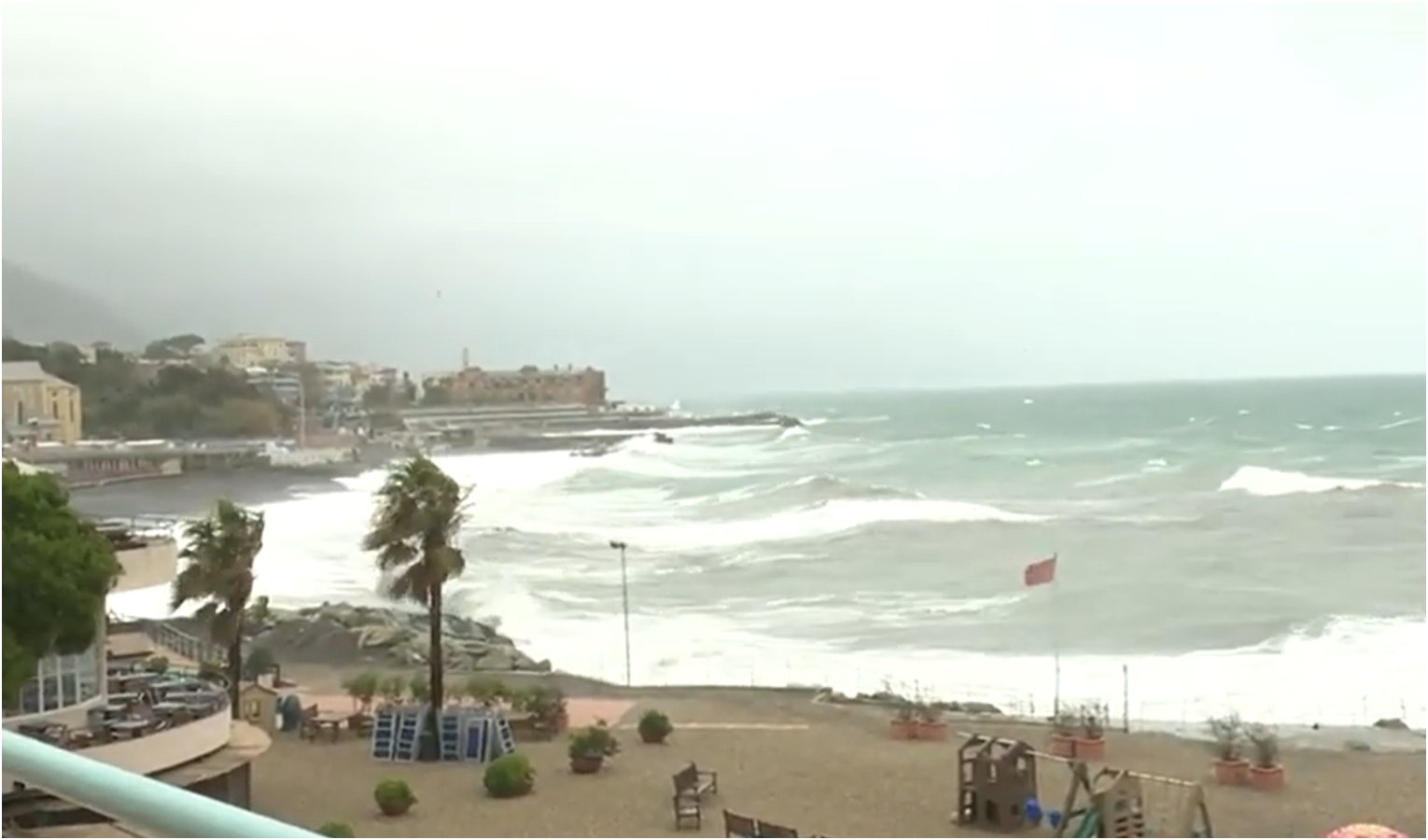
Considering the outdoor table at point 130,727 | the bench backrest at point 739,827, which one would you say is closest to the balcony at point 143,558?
the outdoor table at point 130,727

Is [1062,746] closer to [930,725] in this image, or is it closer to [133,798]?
[930,725]

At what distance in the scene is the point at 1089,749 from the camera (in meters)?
6.52

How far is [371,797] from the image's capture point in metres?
5.57

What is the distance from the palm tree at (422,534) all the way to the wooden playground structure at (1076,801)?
244 centimetres

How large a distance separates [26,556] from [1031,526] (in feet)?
48.9

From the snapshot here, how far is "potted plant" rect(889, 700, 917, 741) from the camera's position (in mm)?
7129

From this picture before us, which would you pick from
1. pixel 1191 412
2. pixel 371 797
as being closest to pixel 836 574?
pixel 371 797

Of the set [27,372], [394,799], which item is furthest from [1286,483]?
[394,799]

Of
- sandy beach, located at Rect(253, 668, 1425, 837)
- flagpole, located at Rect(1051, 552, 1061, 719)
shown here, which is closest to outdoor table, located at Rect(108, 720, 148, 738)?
sandy beach, located at Rect(253, 668, 1425, 837)

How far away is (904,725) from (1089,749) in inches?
40.0

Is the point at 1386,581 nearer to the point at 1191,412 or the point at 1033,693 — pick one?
the point at 1033,693

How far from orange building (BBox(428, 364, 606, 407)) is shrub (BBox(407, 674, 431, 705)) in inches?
503

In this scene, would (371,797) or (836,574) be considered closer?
(371,797)

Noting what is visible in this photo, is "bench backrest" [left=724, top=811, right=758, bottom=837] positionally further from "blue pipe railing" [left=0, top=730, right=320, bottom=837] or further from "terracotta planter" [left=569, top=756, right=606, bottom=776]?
"blue pipe railing" [left=0, top=730, right=320, bottom=837]
